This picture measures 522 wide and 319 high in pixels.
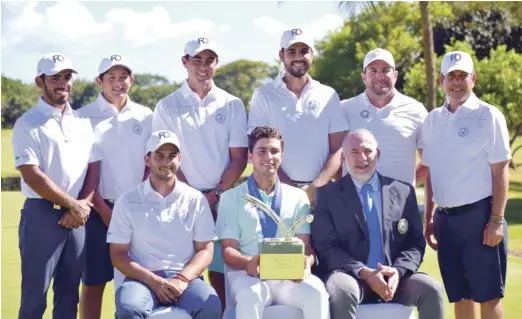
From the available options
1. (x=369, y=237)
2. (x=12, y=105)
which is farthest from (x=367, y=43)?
(x=12, y=105)

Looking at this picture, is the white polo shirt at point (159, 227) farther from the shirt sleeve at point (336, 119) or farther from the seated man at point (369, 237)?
the shirt sleeve at point (336, 119)

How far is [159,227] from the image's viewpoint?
5629 mm

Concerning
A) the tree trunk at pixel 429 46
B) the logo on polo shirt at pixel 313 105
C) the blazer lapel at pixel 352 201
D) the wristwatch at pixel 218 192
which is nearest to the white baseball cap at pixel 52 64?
the wristwatch at pixel 218 192

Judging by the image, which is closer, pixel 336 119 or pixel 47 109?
pixel 47 109

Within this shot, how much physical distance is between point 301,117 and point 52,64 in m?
1.90

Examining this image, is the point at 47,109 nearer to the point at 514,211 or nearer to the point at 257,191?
the point at 257,191

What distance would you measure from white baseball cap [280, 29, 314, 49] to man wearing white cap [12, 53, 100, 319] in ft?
5.31

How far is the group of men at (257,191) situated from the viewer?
551 centimetres

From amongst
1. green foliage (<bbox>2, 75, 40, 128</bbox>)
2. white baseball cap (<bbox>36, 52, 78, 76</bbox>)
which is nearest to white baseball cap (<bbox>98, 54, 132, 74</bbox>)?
white baseball cap (<bbox>36, 52, 78, 76</bbox>)

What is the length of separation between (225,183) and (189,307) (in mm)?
1261

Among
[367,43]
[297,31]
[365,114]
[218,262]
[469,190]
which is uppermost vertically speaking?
[367,43]

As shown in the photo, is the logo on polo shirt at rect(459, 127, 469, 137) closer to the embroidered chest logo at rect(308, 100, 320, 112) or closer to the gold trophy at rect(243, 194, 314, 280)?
the embroidered chest logo at rect(308, 100, 320, 112)

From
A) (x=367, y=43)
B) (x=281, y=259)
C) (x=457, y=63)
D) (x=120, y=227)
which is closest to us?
(x=281, y=259)

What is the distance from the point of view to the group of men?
→ 18.1 feet
